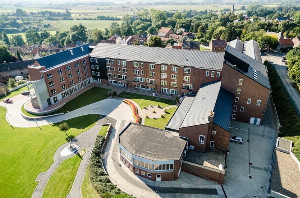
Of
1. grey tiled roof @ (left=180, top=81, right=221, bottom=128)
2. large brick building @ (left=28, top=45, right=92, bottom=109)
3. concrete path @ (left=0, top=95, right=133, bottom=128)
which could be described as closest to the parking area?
grey tiled roof @ (left=180, top=81, right=221, bottom=128)

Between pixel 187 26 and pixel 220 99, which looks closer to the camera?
pixel 220 99

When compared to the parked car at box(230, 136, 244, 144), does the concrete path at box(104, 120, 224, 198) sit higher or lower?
lower

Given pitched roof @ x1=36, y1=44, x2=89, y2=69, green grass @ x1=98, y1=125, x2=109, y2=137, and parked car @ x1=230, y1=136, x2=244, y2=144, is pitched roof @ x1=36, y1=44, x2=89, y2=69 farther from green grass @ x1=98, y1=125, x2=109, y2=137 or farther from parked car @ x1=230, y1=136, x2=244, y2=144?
parked car @ x1=230, y1=136, x2=244, y2=144

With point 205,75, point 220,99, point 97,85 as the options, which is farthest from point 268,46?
point 97,85

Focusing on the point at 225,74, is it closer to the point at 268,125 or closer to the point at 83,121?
the point at 268,125

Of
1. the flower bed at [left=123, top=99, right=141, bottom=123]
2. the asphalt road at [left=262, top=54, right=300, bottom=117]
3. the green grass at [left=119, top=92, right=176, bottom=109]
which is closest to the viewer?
the flower bed at [left=123, top=99, right=141, bottom=123]
